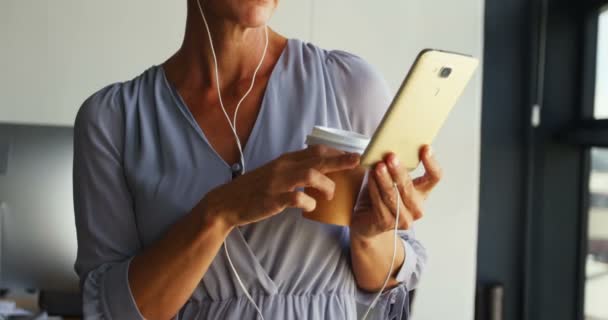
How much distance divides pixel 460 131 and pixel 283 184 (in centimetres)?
203

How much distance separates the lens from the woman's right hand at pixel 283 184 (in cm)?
81

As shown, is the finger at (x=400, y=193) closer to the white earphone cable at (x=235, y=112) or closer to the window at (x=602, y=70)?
the white earphone cable at (x=235, y=112)

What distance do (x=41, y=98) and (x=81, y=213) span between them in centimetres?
172

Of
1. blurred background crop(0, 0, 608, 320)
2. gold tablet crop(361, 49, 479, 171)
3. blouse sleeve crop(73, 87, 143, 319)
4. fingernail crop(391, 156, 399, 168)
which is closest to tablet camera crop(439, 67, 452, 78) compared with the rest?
gold tablet crop(361, 49, 479, 171)

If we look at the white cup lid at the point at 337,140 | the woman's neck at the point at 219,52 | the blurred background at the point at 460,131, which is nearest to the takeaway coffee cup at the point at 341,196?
the white cup lid at the point at 337,140

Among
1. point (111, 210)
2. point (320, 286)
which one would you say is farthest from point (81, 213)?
point (320, 286)

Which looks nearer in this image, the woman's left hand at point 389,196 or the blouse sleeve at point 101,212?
the woman's left hand at point 389,196

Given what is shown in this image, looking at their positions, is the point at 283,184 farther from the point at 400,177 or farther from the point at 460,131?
the point at 460,131

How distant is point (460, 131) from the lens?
275 cm

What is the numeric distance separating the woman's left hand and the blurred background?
1825 mm

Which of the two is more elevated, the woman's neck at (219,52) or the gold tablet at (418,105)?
the woman's neck at (219,52)

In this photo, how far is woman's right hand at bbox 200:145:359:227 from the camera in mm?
807

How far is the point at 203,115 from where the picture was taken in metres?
1.02

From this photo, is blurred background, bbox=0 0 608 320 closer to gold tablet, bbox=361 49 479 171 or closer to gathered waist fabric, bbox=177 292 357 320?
gathered waist fabric, bbox=177 292 357 320
